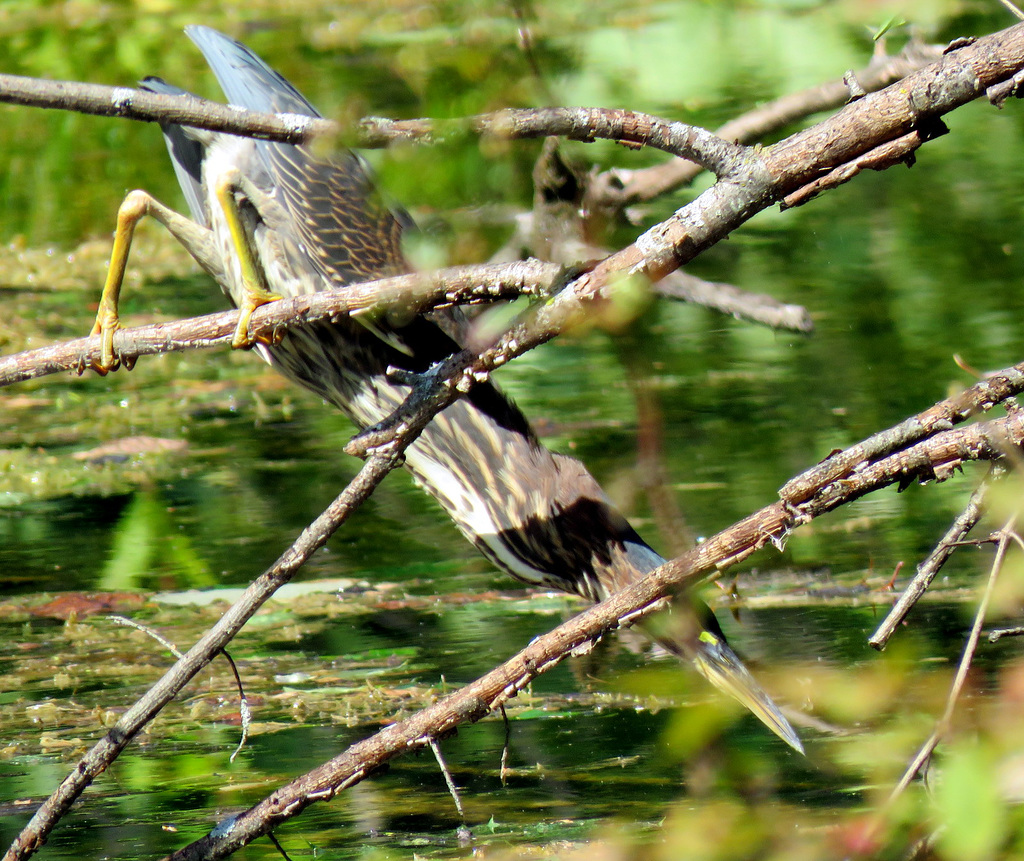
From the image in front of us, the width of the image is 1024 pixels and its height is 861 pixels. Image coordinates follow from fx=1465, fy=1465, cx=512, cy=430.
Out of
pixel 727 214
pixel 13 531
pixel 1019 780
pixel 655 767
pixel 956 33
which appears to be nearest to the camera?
pixel 1019 780

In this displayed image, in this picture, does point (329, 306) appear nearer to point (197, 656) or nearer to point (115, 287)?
point (197, 656)

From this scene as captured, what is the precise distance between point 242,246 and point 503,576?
1.43 meters

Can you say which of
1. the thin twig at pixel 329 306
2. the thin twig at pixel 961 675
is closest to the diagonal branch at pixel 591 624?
the thin twig at pixel 961 675

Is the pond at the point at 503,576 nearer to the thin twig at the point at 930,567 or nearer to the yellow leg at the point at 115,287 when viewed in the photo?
the thin twig at the point at 930,567

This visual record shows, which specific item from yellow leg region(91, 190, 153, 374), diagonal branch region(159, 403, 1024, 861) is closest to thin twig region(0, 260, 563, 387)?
yellow leg region(91, 190, 153, 374)

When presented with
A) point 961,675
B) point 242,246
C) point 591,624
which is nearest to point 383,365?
point 242,246

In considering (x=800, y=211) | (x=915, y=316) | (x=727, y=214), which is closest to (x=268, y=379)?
(x=915, y=316)

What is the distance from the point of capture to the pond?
169 centimetres

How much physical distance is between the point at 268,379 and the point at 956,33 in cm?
737

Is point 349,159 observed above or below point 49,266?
below

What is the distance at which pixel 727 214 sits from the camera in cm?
214

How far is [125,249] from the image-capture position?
3283mm

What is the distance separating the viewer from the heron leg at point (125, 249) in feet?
9.72

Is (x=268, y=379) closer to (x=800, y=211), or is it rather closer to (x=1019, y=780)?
(x=800, y=211)
